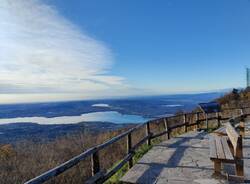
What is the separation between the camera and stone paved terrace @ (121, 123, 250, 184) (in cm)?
550

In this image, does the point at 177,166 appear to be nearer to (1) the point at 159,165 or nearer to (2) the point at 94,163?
(1) the point at 159,165

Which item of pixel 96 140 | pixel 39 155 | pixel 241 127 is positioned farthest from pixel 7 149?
pixel 241 127

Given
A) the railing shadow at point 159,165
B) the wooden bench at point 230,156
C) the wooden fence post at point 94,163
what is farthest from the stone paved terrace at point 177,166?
the wooden fence post at point 94,163

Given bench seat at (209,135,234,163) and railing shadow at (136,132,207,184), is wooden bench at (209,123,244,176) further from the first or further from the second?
railing shadow at (136,132,207,184)

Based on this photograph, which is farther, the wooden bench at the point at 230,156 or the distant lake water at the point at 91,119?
the distant lake water at the point at 91,119

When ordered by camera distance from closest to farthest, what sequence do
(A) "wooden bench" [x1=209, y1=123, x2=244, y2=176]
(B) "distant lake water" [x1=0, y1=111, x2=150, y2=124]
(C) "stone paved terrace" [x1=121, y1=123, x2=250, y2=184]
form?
(A) "wooden bench" [x1=209, y1=123, x2=244, y2=176] → (C) "stone paved terrace" [x1=121, y1=123, x2=250, y2=184] → (B) "distant lake water" [x1=0, y1=111, x2=150, y2=124]

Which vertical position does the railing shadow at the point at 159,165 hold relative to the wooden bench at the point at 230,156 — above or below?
below

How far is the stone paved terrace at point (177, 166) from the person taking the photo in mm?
5500

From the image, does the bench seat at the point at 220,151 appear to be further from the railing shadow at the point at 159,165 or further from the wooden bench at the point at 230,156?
the railing shadow at the point at 159,165

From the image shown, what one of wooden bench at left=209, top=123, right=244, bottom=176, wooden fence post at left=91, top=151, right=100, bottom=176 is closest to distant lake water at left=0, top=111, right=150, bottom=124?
wooden bench at left=209, top=123, right=244, bottom=176

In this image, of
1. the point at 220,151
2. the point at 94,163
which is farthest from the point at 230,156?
the point at 94,163

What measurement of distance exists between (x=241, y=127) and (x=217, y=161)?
596 centimetres

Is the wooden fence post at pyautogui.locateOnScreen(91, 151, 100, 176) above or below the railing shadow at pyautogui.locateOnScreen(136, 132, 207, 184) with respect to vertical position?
above

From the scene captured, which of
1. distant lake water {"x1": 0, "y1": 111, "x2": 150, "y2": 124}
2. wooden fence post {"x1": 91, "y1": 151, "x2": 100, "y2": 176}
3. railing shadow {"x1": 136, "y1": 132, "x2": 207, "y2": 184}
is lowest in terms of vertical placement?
distant lake water {"x1": 0, "y1": 111, "x2": 150, "y2": 124}
